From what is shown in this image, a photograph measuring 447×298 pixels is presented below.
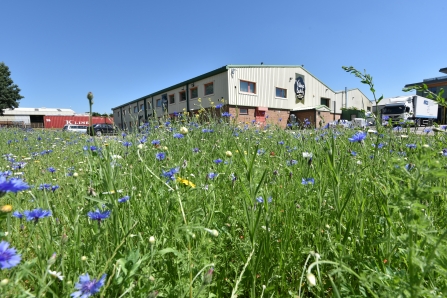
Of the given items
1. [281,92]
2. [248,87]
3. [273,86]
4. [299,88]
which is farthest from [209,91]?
[299,88]

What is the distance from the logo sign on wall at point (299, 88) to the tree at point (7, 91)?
43.0 m

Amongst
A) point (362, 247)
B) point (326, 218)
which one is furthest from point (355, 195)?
point (362, 247)

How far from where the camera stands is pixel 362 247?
915mm

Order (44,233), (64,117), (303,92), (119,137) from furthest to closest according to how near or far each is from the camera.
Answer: (64,117), (303,92), (119,137), (44,233)

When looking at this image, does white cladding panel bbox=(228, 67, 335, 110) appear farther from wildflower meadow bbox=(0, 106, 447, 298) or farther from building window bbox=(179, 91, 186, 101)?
wildflower meadow bbox=(0, 106, 447, 298)

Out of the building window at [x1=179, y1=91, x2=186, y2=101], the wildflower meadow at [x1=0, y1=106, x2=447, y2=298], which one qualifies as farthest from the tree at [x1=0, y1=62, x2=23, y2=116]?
the wildflower meadow at [x1=0, y1=106, x2=447, y2=298]

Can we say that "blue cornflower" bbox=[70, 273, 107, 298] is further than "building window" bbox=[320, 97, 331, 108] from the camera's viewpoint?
No

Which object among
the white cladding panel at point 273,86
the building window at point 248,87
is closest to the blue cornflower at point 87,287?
the white cladding panel at point 273,86

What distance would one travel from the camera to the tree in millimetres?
37344

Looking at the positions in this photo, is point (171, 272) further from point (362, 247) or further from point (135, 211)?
point (362, 247)

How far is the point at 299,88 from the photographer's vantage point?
20.3 meters

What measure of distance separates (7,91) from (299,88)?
143 feet

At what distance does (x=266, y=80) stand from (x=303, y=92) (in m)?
4.54

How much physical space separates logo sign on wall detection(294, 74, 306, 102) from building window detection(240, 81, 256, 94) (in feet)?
15.3
